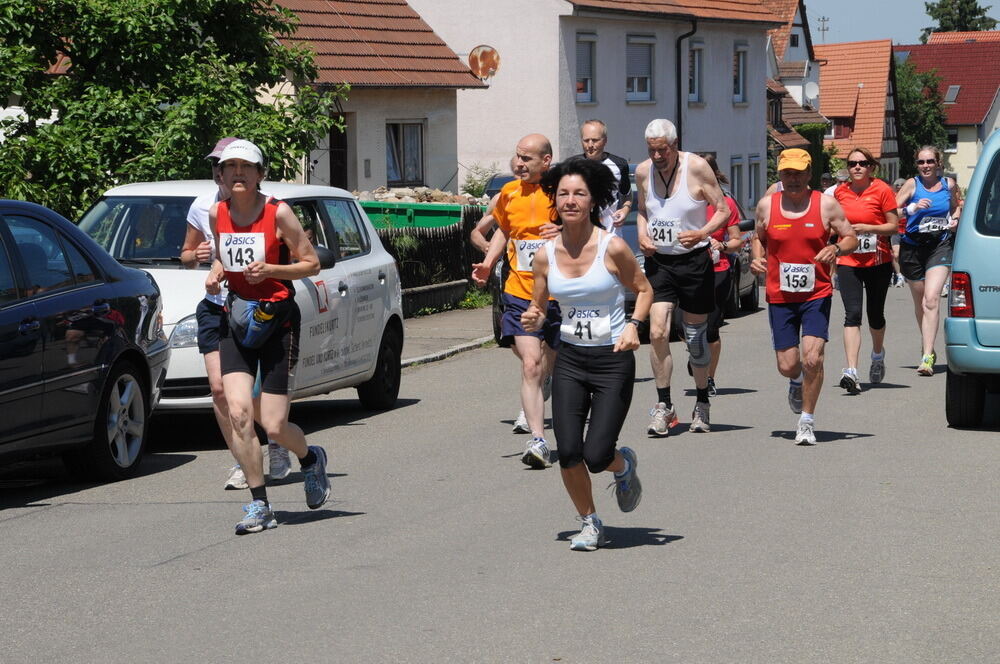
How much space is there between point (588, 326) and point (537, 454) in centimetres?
246

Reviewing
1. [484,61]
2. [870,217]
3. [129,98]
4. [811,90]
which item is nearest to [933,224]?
[870,217]

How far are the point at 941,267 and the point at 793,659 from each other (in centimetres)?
966

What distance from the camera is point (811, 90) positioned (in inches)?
3310

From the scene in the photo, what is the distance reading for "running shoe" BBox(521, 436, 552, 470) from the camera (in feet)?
32.5

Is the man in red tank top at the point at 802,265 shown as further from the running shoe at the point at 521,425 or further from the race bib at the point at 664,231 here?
the running shoe at the point at 521,425

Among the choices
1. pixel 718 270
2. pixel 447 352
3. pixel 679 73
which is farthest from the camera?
pixel 679 73

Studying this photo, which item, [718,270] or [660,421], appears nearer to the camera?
[660,421]

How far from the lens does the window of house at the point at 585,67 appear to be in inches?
1672

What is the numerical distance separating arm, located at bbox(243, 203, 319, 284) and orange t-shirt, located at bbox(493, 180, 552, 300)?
2311mm

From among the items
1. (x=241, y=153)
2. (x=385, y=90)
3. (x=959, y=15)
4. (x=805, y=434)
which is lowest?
(x=805, y=434)

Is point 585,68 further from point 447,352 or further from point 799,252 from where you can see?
point 799,252

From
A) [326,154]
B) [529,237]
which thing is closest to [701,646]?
[529,237]

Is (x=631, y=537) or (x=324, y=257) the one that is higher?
(x=324, y=257)

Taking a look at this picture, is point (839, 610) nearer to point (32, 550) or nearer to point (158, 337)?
point (32, 550)
